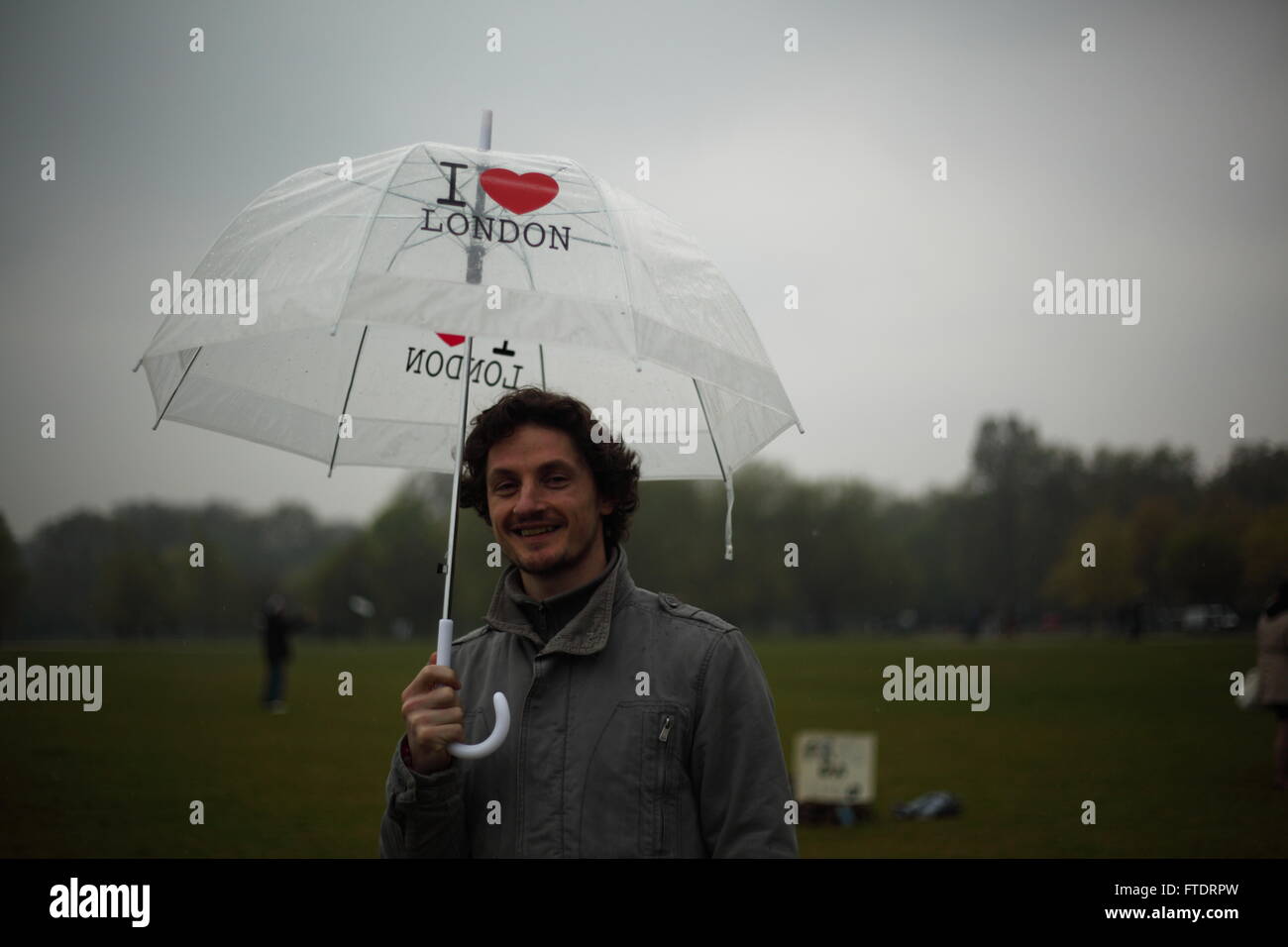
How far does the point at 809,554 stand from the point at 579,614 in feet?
319

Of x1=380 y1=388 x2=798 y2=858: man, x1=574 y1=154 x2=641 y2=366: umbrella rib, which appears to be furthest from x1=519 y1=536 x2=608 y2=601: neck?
x1=574 y1=154 x2=641 y2=366: umbrella rib

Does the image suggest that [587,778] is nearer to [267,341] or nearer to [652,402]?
[652,402]

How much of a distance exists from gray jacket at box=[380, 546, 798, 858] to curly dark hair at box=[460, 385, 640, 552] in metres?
0.28

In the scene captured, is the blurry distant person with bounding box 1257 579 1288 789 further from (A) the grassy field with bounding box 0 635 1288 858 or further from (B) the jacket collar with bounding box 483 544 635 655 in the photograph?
(B) the jacket collar with bounding box 483 544 635 655

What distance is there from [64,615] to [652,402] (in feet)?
170

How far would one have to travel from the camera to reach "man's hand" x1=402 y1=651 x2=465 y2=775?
2.69m

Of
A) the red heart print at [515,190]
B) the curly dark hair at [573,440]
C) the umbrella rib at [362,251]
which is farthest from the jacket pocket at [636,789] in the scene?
the red heart print at [515,190]

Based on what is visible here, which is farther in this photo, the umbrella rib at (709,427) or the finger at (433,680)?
the umbrella rib at (709,427)

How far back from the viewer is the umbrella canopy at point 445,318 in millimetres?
3025

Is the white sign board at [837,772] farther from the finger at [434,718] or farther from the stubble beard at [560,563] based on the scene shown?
the finger at [434,718]

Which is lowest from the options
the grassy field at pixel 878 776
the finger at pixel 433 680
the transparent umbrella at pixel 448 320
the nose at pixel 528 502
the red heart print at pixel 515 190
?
the grassy field at pixel 878 776

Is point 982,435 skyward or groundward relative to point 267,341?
skyward

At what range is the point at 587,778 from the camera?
278 centimetres

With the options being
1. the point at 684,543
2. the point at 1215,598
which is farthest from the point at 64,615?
the point at 1215,598
